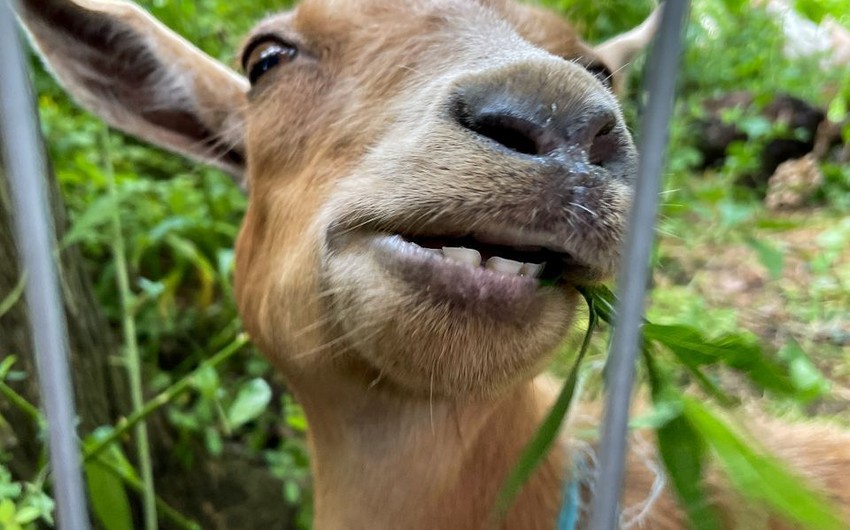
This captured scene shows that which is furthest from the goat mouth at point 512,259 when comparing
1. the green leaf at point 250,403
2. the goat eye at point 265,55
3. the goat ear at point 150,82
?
the green leaf at point 250,403

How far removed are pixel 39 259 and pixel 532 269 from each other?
0.65m

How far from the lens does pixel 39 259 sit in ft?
2.44

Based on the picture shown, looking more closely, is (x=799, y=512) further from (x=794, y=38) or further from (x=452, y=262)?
(x=794, y=38)

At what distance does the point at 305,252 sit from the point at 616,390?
0.78 m

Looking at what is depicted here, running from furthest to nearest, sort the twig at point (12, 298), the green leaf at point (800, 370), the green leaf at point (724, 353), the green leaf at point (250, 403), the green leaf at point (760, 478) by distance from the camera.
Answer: the green leaf at point (250, 403) < the twig at point (12, 298) < the green leaf at point (800, 370) < the green leaf at point (724, 353) < the green leaf at point (760, 478)

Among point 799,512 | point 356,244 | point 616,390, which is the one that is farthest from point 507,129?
point 799,512

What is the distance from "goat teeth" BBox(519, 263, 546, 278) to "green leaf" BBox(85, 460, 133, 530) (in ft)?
2.88

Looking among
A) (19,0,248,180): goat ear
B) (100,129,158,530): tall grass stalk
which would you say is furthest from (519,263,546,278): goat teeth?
(100,129,158,530): tall grass stalk

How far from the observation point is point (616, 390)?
763 millimetres

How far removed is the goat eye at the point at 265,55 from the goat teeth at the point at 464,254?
31.4 inches

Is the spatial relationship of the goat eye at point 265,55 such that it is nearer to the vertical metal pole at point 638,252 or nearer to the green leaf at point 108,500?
the green leaf at point 108,500

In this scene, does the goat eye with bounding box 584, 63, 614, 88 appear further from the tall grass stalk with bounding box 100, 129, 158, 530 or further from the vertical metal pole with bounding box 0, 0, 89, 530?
the tall grass stalk with bounding box 100, 129, 158, 530

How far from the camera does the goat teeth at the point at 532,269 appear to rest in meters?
1.15

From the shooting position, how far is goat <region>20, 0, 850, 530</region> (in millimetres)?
1106
